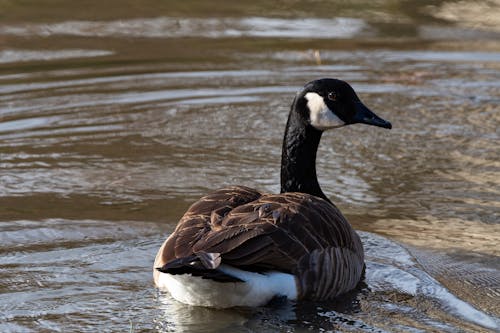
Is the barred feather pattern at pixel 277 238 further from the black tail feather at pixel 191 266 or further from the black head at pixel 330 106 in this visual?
the black head at pixel 330 106

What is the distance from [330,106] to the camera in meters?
7.55

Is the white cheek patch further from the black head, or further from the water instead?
the water

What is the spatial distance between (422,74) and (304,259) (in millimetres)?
6422

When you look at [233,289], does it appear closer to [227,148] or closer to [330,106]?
[330,106]

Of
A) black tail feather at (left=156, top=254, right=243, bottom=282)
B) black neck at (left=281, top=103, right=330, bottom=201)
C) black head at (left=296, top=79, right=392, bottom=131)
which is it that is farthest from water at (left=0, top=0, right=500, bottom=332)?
black head at (left=296, top=79, right=392, bottom=131)

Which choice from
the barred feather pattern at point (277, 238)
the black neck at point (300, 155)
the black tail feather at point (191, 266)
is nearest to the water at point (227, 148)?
the barred feather pattern at point (277, 238)

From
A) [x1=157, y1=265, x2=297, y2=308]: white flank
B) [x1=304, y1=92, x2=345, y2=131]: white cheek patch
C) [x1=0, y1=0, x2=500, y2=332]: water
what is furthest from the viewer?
[x1=304, y1=92, x2=345, y2=131]: white cheek patch

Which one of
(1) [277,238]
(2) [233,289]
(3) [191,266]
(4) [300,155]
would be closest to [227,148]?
(4) [300,155]

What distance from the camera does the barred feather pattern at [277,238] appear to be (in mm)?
6184

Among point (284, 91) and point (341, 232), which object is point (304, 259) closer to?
point (341, 232)

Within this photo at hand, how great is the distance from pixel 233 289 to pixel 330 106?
1.82 meters

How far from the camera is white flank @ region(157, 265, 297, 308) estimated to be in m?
6.29

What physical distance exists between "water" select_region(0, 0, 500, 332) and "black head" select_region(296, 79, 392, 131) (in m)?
0.94

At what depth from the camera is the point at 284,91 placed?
39.1 feet
